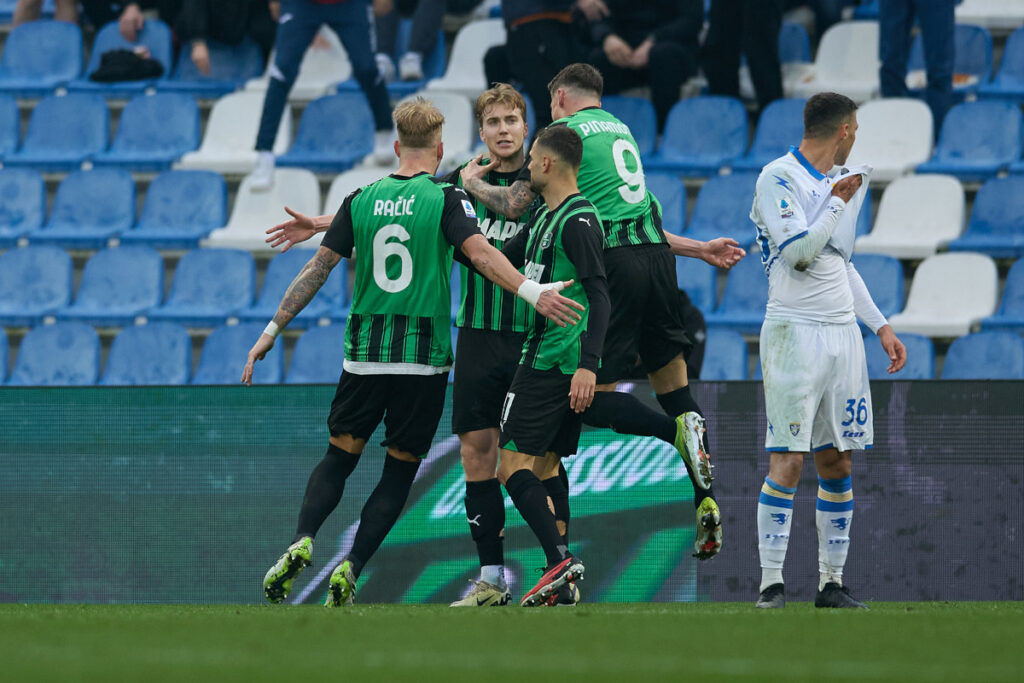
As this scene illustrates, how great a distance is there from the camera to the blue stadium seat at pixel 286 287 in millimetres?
10016

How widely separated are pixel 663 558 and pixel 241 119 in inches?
252

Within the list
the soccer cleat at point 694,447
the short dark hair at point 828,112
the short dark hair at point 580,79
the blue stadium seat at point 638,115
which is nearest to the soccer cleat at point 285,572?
the soccer cleat at point 694,447

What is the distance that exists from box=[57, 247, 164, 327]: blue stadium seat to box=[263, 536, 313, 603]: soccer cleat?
534cm

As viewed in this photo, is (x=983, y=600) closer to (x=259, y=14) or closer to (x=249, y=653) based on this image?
(x=249, y=653)

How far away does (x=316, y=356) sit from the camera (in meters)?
9.53

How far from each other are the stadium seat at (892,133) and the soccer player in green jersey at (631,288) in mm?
4292

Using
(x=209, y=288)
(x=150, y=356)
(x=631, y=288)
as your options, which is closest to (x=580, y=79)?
(x=631, y=288)

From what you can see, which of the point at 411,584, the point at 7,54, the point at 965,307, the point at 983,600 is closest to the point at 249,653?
the point at 411,584

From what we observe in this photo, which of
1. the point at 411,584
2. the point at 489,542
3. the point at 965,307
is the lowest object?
the point at 411,584

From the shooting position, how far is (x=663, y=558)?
272 inches

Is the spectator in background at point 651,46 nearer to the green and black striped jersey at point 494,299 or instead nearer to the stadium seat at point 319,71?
the stadium seat at point 319,71

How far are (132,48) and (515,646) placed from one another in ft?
32.2

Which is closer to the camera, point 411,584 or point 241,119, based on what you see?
point 411,584

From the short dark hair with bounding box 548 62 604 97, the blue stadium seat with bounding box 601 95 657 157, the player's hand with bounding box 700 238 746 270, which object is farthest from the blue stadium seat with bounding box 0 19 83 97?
the player's hand with bounding box 700 238 746 270
